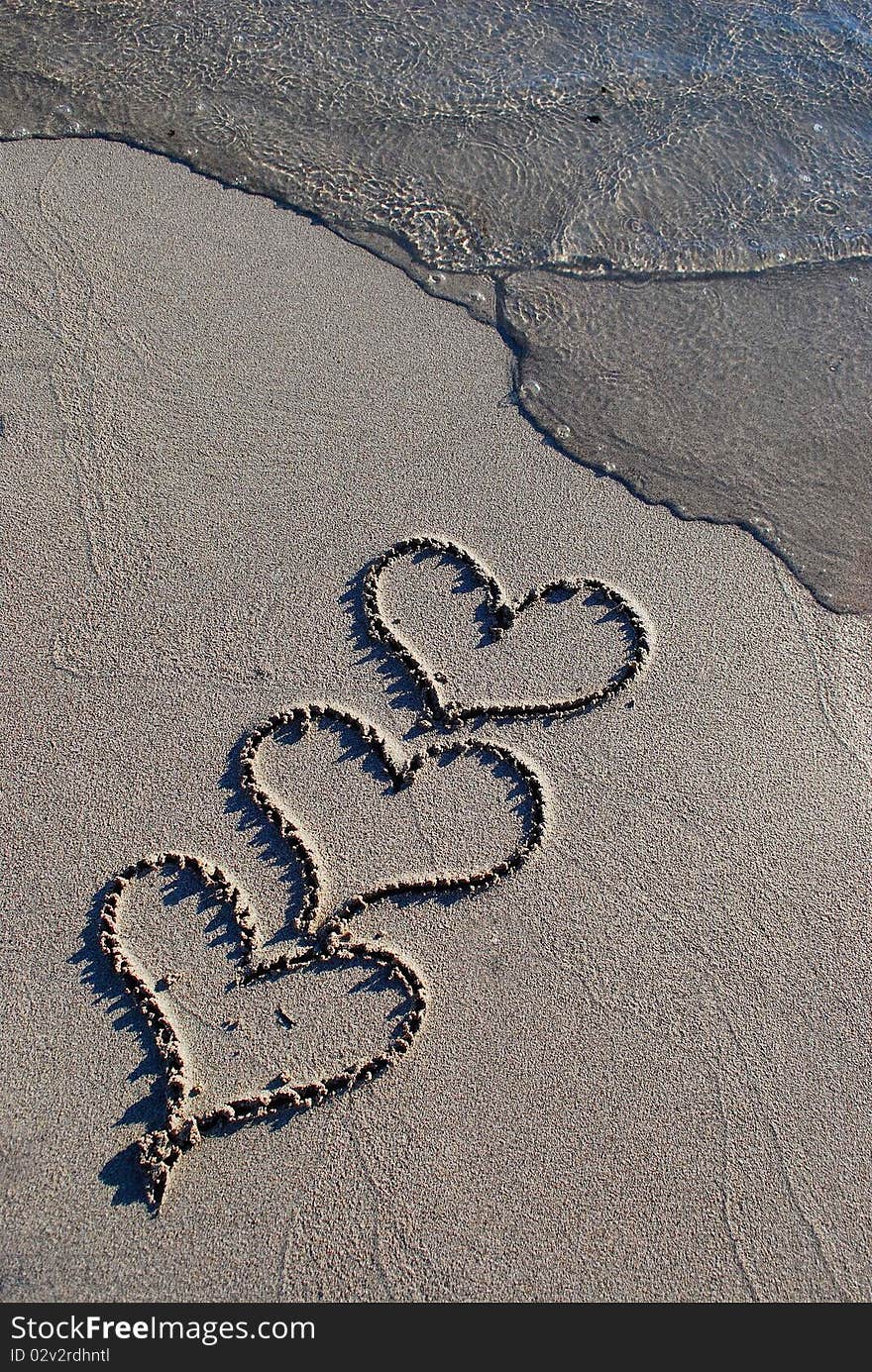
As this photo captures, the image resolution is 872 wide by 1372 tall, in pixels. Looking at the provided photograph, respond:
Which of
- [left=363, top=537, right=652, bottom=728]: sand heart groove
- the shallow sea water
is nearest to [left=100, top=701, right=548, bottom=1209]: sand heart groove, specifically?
[left=363, top=537, right=652, bottom=728]: sand heart groove

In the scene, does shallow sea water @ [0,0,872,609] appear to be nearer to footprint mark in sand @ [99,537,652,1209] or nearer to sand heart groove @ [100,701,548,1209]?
footprint mark in sand @ [99,537,652,1209]

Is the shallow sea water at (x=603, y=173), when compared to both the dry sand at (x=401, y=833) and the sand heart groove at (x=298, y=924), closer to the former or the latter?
the dry sand at (x=401, y=833)

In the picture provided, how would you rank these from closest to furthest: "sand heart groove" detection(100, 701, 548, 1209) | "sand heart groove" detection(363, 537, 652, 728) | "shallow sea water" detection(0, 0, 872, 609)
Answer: "sand heart groove" detection(100, 701, 548, 1209) < "sand heart groove" detection(363, 537, 652, 728) < "shallow sea water" detection(0, 0, 872, 609)

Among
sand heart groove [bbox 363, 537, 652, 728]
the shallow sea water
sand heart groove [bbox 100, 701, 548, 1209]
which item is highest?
the shallow sea water

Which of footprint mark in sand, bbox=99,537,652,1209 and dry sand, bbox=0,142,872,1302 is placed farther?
footprint mark in sand, bbox=99,537,652,1209

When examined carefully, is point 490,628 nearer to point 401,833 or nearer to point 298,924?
point 401,833

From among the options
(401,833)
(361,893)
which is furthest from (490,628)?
(361,893)
